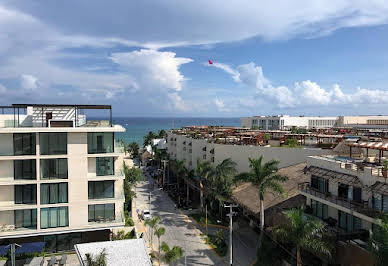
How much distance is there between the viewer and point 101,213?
36.0 meters

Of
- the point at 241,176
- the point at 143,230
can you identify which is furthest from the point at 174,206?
the point at 241,176

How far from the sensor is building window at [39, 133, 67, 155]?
33.8 m

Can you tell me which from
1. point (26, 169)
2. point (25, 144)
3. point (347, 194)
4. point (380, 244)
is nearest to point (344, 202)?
point (347, 194)

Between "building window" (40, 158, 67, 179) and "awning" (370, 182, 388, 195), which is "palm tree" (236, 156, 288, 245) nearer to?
"awning" (370, 182, 388, 195)

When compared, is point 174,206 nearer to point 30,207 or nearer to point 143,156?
point 30,207

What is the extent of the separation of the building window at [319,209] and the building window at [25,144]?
30.2 metres

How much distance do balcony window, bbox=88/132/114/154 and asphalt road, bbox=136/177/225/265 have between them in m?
14.5

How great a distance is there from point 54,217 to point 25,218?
2.93 metres

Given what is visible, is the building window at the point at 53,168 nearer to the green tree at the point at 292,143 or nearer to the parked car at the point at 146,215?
the parked car at the point at 146,215

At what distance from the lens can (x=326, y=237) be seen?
2588 centimetres

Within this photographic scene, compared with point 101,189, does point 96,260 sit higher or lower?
lower

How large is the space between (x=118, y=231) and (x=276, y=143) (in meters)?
32.1

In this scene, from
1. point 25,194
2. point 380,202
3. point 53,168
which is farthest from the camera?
point 53,168

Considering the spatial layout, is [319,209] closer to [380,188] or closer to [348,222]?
[348,222]
